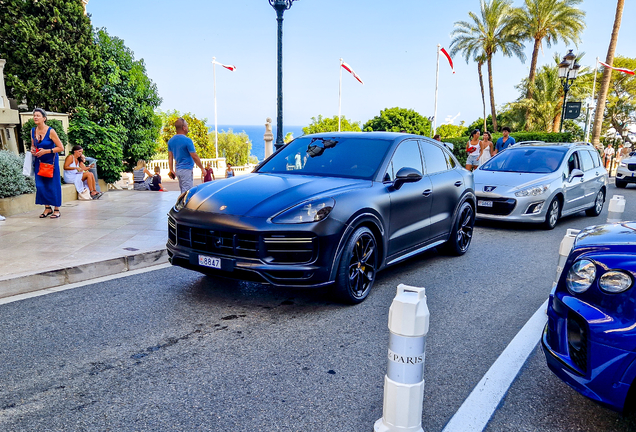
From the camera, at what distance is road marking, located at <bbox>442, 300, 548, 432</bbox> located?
2691 millimetres

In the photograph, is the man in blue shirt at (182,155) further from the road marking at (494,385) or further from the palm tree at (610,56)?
the palm tree at (610,56)

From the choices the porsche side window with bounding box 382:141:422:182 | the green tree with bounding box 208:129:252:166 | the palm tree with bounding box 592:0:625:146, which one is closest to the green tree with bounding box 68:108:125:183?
the porsche side window with bounding box 382:141:422:182

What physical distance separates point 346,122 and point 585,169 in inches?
2851

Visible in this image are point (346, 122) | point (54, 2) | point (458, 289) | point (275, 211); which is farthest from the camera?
point (346, 122)

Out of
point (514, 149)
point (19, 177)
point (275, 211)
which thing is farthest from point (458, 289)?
point (19, 177)

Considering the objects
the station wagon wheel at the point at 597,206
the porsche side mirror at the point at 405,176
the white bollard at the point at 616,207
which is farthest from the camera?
the station wagon wheel at the point at 597,206

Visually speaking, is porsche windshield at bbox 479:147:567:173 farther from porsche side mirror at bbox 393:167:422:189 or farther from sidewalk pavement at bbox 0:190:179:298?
sidewalk pavement at bbox 0:190:179:298

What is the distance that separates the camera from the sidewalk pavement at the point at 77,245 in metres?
5.07

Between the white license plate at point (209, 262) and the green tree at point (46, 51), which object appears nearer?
the white license plate at point (209, 262)

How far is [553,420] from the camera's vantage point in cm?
274

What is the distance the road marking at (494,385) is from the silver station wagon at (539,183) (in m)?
4.96

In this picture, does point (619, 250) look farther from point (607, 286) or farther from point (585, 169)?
point (585, 169)

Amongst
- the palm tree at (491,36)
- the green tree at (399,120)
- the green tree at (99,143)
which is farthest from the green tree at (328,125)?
the green tree at (99,143)

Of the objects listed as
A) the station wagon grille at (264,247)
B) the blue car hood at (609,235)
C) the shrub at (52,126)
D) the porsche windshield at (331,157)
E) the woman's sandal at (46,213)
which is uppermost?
the shrub at (52,126)
